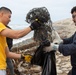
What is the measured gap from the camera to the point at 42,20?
4.81 m

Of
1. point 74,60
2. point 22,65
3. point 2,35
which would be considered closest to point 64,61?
point 22,65

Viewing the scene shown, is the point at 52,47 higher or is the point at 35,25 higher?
the point at 35,25

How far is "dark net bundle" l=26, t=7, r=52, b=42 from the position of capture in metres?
4.86

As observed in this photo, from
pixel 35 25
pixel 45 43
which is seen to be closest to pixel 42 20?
pixel 35 25

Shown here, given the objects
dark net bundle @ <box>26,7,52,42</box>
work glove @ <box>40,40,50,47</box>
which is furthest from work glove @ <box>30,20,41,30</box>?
work glove @ <box>40,40,50,47</box>

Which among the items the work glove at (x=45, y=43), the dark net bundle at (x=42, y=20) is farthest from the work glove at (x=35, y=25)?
the work glove at (x=45, y=43)

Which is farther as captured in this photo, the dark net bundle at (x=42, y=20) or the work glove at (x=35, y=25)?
the dark net bundle at (x=42, y=20)

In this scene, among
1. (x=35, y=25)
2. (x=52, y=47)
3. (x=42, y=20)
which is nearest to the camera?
(x=35, y=25)

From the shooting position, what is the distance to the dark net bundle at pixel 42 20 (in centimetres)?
486

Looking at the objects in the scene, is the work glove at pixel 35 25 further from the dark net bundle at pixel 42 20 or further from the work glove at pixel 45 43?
the work glove at pixel 45 43

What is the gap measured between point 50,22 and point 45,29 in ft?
0.55

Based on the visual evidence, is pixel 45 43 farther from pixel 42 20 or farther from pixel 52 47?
pixel 42 20

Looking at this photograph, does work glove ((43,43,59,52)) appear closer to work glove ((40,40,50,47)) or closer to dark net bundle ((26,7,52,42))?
work glove ((40,40,50,47))

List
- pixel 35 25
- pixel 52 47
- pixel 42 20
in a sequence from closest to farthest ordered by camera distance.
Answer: pixel 35 25
pixel 42 20
pixel 52 47
